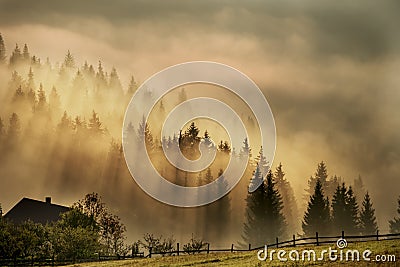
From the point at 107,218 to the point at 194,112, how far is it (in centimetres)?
5859

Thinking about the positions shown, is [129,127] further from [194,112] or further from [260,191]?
[260,191]

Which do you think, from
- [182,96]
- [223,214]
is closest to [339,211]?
[223,214]

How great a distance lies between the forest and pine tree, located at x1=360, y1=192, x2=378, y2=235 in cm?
15

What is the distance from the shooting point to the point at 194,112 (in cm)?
15250

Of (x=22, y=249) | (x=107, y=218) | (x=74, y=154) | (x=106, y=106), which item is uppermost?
(x=106, y=106)

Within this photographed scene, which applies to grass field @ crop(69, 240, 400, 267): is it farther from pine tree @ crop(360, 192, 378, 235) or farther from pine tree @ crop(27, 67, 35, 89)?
pine tree @ crop(27, 67, 35, 89)

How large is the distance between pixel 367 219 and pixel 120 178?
61.6 metres

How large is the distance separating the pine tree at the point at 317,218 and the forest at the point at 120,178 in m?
0.14

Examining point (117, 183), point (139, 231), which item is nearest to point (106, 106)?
point (117, 183)

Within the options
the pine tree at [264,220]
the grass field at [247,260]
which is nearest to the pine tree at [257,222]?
the pine tree at [264,220]

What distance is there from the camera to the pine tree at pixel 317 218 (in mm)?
103188

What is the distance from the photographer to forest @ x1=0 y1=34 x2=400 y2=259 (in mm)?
103688

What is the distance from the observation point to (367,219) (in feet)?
364

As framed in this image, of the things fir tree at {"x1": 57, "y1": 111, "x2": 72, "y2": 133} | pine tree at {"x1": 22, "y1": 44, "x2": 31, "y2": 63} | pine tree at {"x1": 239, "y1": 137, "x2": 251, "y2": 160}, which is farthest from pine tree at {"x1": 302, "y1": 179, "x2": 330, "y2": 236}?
pine tree at {"x1": 22, "y1": 44, "x2": 31, "y2": 63}
